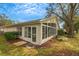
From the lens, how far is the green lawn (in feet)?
12.1

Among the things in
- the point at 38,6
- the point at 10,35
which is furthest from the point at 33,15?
the point at 10,35

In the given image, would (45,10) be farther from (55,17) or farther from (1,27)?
(1,27)

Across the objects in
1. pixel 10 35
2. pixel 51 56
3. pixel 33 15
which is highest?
pixel 33 15

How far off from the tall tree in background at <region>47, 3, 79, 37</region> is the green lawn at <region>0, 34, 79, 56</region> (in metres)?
0.11

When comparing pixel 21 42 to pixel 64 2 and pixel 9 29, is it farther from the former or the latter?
pixel 64 2

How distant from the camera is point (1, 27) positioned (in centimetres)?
372

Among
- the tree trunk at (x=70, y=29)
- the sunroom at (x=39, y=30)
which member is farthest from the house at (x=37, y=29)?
the tree trunk at (x=70, y=29)

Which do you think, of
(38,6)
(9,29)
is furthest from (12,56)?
(38,6)

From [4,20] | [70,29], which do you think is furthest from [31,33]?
[70,29]

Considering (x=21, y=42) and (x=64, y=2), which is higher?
(x=64, y=2)

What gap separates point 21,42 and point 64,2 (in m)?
0.67

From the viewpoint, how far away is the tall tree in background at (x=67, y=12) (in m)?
3.71

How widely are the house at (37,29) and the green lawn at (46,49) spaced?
0.32ft

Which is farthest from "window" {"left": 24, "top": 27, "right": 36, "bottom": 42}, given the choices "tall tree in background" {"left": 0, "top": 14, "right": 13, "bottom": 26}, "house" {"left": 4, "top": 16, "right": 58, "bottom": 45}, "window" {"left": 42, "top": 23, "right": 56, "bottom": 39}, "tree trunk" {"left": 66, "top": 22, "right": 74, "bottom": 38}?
"tree trunk" {"left": 66, "top": 22, "right": 74, "bottom": 38}
